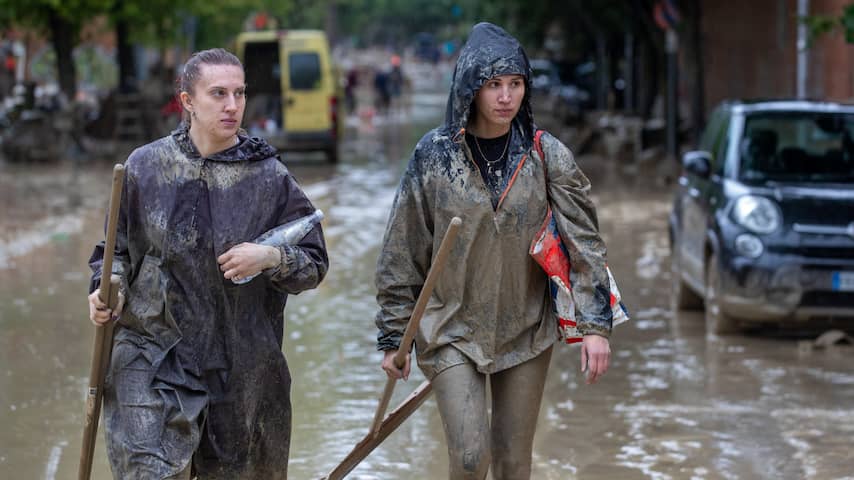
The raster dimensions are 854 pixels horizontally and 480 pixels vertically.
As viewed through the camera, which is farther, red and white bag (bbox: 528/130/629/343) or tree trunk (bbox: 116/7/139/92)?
tree trunk (bbox: 116/7/139/92)

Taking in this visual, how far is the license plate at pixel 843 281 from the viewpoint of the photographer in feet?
33.3

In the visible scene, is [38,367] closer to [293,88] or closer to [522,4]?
[293,88]

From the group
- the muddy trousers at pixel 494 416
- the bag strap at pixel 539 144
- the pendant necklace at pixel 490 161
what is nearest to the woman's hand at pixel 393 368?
the muddy trousers at pixel 494 416

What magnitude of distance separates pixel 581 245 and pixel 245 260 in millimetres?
1099

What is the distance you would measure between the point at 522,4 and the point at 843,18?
34313 millimetres

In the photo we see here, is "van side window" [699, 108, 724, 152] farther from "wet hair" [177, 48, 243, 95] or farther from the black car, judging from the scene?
"wet hair" [177, 48, 243, 95]

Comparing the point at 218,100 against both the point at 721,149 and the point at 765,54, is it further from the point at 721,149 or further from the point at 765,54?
the point at 765,54

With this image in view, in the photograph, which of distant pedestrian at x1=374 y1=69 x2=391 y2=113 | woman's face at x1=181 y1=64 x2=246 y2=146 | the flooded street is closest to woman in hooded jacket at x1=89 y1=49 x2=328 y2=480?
woman's face at x1=181 y1=64 x2=246 y2=146

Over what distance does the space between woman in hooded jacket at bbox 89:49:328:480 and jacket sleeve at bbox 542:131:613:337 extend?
787 mm

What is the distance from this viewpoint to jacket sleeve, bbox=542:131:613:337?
4.86 meters

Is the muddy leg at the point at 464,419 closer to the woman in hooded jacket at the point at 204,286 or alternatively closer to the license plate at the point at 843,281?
the woman in hooded jacket at the point at 204,286

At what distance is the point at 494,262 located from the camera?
488cm

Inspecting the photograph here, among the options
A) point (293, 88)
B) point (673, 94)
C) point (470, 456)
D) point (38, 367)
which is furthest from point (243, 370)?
point (293, 88)

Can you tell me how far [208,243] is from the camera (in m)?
4.64
